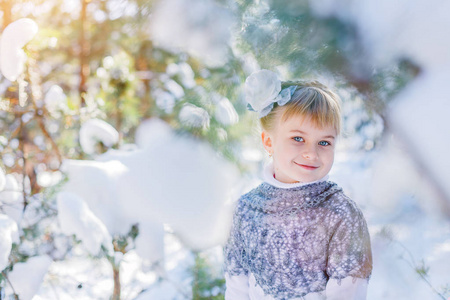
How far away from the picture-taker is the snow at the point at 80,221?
0.63 meters

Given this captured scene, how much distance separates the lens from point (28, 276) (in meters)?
0.77

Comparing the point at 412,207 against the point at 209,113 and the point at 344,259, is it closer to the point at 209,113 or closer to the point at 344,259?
the point at 344,259

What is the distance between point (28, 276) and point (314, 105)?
643 millimetres

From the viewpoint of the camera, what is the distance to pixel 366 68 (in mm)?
367

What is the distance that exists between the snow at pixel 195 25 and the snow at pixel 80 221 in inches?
12.1

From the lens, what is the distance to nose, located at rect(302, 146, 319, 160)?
0.54 metres

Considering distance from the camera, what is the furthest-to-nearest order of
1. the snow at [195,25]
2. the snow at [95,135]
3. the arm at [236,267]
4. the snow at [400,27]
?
the snow at [95,135] → the arm at [236,267] → the snow at [195,25] → the snow at [400,27]

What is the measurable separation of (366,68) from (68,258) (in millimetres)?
886

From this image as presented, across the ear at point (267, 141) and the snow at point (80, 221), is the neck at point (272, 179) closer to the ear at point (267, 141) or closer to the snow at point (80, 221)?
the ear at point (267, 141)

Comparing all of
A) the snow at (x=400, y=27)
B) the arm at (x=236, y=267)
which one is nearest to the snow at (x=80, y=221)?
the arm at (x=236, y=267)

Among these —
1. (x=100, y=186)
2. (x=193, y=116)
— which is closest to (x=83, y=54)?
(x=100, y=186)

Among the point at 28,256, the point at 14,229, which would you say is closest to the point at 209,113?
the point at 14,229

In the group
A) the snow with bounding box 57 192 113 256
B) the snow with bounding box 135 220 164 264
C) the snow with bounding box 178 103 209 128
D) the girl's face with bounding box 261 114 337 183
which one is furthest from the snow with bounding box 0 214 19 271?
the girl's face with bounding box 261 114 337 183

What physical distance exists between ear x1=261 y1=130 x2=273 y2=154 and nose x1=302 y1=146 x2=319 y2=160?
86 millimetres
